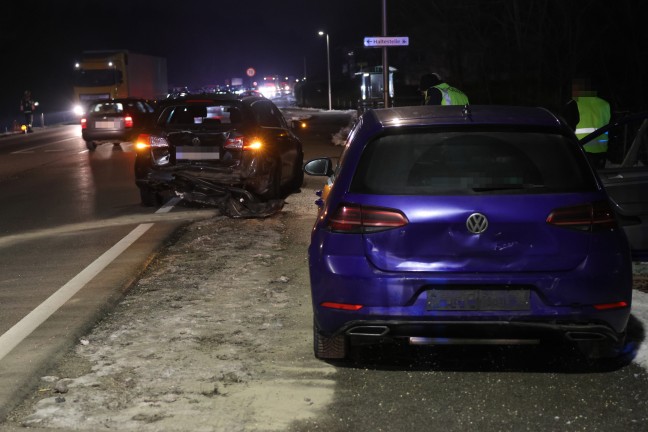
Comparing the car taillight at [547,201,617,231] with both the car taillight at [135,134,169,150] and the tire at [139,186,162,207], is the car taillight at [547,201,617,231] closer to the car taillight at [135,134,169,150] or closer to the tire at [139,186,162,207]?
the car taillight at [135,134,169,150]

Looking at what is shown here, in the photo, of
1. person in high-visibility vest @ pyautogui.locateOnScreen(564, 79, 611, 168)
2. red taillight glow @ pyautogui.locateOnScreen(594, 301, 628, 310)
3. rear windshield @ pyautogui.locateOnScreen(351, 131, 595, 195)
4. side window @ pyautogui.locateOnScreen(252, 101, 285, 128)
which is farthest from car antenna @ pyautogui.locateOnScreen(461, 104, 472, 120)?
side window @ pyautogui.locateOnScreen(252, 101, 285, 128)

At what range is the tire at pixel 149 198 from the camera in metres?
12.7

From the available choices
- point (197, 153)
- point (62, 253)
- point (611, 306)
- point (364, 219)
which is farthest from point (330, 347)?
point (197, 153)

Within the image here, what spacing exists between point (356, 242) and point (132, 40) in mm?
121674

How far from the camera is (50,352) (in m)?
5.73

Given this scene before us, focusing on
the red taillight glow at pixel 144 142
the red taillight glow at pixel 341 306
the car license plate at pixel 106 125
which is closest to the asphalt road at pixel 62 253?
the red taillight glow at pixel 144 142

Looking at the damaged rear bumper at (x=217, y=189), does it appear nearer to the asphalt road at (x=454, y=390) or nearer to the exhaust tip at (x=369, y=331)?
the asphalt road at (x=454, y=390)

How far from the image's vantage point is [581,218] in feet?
15.5

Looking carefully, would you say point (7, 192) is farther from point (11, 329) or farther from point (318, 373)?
point (318, 373)

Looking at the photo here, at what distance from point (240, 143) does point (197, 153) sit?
0.60m

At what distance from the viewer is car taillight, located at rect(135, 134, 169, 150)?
39.4ft

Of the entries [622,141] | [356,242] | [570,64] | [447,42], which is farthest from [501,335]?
[447,42]

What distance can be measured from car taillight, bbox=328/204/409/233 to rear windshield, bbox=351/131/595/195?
117 mm

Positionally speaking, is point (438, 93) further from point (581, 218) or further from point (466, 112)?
point (581, 218)
